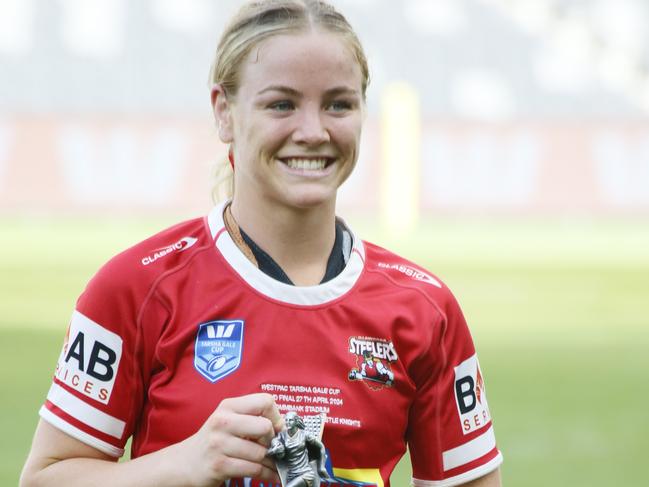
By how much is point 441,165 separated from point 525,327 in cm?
1068

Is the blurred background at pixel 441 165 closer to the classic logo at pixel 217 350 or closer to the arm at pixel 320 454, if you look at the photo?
the classic logo at pixel 217 350

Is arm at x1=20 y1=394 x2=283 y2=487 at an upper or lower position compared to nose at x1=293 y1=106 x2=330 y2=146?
lower

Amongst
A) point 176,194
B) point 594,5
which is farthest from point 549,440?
point 594,5

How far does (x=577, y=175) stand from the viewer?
2072 centimetres

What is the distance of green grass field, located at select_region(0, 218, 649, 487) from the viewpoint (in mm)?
6449

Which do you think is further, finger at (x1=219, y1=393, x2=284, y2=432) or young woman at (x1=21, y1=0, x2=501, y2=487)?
young woman at (x1=21, y1=0, x2=501, y2=487)

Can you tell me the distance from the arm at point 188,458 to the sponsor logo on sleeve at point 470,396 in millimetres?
481

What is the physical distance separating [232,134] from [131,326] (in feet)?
1.34

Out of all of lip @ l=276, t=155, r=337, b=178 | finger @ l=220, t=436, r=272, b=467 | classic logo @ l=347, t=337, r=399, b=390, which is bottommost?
finger @ l=220, t=436, r=272, b=467

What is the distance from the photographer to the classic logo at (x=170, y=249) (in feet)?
7.79

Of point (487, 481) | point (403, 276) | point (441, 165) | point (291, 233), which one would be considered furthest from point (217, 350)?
point (441, 165)

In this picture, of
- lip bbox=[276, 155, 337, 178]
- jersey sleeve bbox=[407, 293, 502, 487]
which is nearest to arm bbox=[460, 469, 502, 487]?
jersey sleeve bbox=[407, 293, 502, 487]

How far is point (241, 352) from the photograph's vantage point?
2.35m

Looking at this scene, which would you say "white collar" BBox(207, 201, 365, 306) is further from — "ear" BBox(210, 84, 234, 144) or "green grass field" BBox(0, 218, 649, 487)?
"green grass field" BBox(0, 218, 649, 487)
